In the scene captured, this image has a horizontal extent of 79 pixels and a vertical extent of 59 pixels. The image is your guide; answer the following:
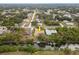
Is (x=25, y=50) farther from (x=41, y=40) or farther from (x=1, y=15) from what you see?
(x=1, y=15)

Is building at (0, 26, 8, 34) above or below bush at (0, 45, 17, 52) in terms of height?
above

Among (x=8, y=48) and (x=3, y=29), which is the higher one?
(x=3, y=29)

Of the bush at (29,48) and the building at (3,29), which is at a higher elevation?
the building at (3,29)

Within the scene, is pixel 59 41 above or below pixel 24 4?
below

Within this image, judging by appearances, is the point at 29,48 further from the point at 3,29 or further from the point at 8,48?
the point at 3,29

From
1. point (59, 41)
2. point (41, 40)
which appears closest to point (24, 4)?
point (41, 40)

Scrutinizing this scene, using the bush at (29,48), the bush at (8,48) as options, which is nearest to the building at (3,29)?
the bush at (8,48)

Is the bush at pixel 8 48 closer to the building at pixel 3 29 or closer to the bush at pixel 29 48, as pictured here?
the bush at pixel 29 48

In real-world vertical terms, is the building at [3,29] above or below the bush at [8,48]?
above

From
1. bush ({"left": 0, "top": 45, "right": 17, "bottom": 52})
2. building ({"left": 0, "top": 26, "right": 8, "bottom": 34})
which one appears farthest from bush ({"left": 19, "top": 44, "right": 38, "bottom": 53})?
building ({"left": 0, "top": 26, "right": 8, "bottom": 34})

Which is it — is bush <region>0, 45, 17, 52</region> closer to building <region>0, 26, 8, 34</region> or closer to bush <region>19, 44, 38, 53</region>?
bush <region>19, 44, 38, 53</region>

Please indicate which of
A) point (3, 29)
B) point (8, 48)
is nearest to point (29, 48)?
point (8, 48)
